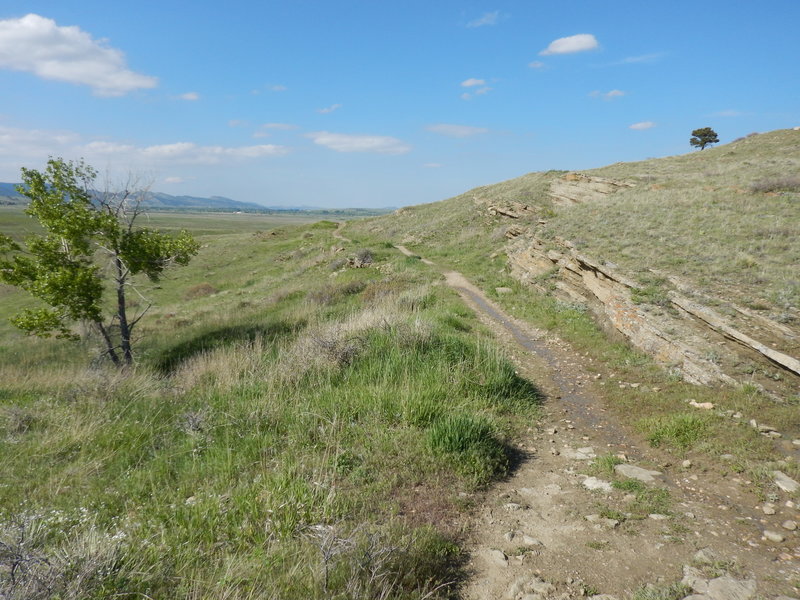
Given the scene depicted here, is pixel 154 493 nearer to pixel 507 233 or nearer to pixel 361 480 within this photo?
pixel 361 480

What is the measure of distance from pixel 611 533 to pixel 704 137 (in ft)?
245

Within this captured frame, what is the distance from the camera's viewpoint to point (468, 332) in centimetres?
1129

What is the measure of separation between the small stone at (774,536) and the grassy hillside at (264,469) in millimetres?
2563

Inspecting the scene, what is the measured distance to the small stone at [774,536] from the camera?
3916mm

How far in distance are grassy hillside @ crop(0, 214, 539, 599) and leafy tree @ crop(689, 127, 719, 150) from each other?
7107cm

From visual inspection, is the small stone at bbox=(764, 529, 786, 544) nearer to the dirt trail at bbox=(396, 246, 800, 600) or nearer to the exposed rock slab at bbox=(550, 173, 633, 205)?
the dirt trail at bbox=(396, 246, 800, 600)

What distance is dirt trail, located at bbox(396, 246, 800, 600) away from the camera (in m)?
3.46

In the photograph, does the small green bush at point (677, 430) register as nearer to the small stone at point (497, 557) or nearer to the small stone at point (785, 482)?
the small stone at point (785, 482)

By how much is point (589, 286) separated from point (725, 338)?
5170 millimetres

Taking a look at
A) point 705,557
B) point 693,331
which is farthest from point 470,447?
point 693,331

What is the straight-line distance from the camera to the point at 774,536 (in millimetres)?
3949

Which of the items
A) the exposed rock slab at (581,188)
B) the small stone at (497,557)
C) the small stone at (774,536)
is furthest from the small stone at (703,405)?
the exposed rock slab at (581,188)

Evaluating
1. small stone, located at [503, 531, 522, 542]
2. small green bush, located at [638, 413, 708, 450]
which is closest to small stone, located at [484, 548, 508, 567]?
small stone, located at [503, 531, 522, 542]

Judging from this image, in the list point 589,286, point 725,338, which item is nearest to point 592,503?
point 725,338
